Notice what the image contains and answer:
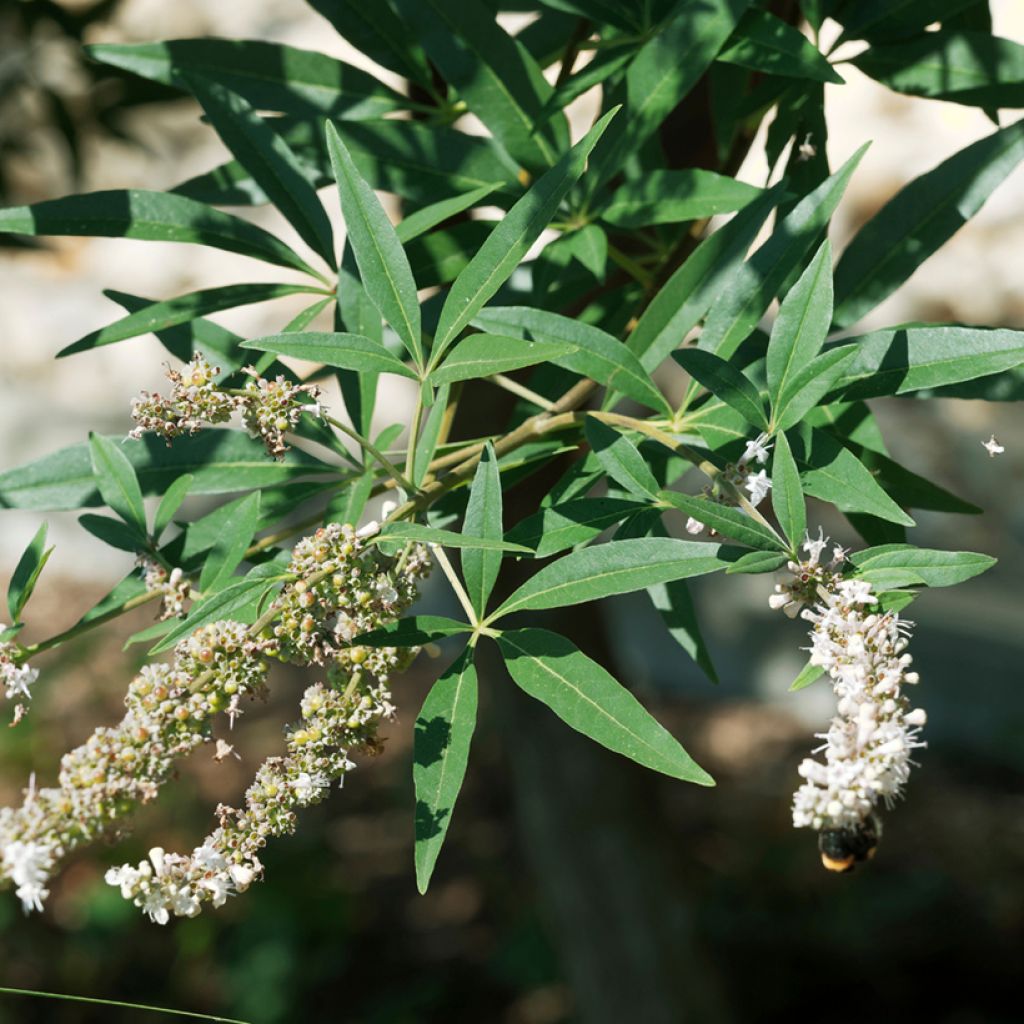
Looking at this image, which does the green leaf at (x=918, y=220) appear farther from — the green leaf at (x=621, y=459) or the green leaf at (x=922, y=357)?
the green leaf at (x=621, y=459)

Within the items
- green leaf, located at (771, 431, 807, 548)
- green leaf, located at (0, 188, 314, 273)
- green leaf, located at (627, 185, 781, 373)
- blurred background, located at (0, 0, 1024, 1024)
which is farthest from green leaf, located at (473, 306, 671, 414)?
blurred background, located at (0, 0, 1024, 1024)

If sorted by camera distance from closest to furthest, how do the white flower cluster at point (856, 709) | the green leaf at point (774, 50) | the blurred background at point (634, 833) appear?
the white flower cluster at point (856, 709) < the green leaf at point (774, 50) < the blurred background at point (634, 833)

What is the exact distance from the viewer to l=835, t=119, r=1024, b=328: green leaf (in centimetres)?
102

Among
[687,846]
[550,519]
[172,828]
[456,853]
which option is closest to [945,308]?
[687,846]

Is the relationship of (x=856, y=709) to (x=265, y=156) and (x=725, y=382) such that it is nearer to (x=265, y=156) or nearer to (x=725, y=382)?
(x=725, y=382)

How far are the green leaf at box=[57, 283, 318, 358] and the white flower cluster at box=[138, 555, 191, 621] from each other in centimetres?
17

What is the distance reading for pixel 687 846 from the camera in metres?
3.79

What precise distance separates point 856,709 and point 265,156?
0.67 meters

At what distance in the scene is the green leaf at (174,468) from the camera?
1012mm

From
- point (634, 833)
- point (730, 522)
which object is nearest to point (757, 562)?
point (730, 522)

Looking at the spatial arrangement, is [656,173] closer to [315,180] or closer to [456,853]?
[315,180]

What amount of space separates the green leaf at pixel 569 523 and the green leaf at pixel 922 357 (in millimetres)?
172

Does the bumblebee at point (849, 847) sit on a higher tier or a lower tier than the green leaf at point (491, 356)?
lower

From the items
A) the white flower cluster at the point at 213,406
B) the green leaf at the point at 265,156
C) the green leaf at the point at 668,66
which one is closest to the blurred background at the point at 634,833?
the green leaf at the point at 265,156
